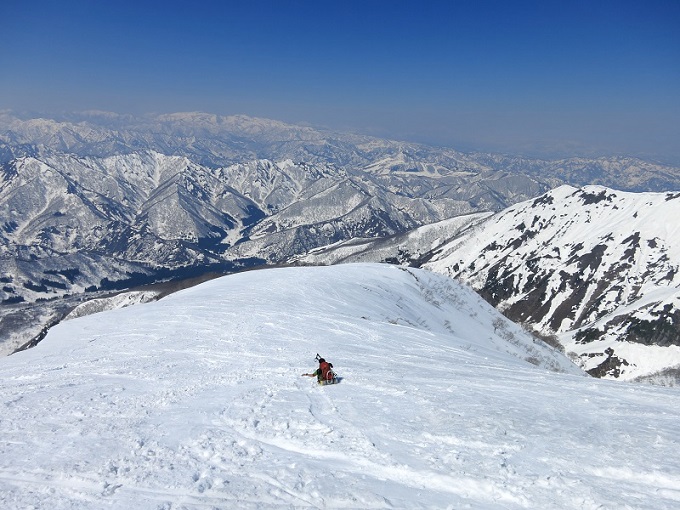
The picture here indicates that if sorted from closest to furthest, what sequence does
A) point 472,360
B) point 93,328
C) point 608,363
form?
point 472,360
point 93,328
point 608,363

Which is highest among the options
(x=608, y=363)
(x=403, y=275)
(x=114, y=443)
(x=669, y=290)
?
(x=114, y=443)

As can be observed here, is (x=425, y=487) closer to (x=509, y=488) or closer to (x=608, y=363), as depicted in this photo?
(x=509, y=488)

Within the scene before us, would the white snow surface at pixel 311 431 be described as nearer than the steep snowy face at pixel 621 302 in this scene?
Yes

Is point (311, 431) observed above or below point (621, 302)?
above

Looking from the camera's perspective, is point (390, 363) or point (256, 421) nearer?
point (256, 421)

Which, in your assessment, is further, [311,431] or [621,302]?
[621,302]

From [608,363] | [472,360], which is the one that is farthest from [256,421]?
[608,363]

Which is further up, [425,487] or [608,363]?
[425,487]

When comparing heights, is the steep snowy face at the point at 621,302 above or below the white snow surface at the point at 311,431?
below
